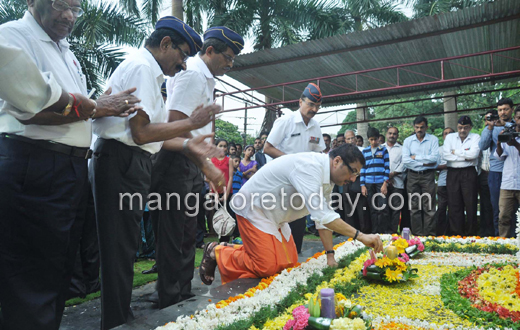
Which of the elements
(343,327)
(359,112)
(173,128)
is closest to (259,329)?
(343,327)

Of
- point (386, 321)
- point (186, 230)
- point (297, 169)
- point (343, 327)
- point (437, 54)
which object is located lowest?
point (386, 321)

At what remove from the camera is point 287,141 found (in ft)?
16.6

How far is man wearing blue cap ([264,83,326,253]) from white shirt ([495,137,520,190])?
3130mm

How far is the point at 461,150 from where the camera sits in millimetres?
6852

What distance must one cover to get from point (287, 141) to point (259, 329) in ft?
10.2

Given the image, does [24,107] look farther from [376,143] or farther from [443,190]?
[443,190]

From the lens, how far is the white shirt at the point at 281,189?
351 cm

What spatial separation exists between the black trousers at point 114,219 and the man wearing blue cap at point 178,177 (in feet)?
1.88

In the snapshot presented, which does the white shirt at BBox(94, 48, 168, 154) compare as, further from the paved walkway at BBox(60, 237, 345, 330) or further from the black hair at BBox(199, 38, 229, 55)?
the paved walkway at BBox(60, 237, 345, 330)

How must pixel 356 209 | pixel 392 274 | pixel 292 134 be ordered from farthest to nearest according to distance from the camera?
pixel 356 209 < pixel 292 134 < pixel 392 274

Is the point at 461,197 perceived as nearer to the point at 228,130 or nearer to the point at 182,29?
the point at 182,29

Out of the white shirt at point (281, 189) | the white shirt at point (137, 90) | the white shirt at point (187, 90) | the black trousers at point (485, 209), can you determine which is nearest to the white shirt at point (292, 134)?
the white shirt at point (281, 189)

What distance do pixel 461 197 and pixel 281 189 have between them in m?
4.73

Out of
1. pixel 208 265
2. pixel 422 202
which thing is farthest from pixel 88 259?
pixel 422 202
